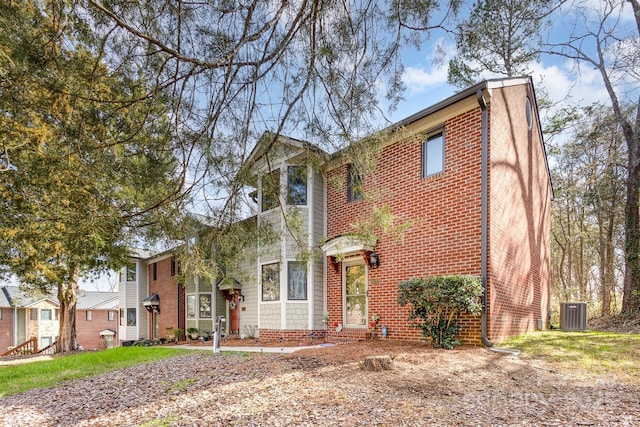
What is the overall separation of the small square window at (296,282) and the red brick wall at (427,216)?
7.58 feet

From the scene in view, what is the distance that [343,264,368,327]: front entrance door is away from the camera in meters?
10.1

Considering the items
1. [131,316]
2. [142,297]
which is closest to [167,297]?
[142,297]

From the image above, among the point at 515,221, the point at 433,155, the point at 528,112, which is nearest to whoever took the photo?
the point at 433,155

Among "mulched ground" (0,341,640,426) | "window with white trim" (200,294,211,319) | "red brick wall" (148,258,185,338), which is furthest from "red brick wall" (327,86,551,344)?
"red brick wall" (148,258,185,338)

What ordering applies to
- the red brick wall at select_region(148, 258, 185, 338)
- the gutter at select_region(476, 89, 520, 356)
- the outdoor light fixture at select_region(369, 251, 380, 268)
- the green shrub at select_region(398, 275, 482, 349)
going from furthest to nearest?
the red brick wall at select_region(148, 258, 185, 338), the outdoor light fixture at select_region(369, 251, 380, 268), the gutter at select_region(476, 89, 520, 356), the green shrub at select_region(398, 275, 482, 349)

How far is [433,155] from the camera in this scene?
8.97 metres

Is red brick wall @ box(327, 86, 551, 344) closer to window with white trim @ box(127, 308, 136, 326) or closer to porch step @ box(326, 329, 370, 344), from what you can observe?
porch step @ box(326, 329, 370, 344)

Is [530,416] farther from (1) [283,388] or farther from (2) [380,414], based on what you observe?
(1) [283,388]

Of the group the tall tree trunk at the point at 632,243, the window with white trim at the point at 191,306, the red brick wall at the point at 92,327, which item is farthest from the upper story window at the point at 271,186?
the red brick wall at the point at 92,327

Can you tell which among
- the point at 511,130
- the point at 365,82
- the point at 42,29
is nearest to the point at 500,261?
the point at 511,130

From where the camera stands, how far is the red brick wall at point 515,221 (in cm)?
809

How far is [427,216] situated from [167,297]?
16.2 m

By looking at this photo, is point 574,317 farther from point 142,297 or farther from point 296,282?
point 142,297

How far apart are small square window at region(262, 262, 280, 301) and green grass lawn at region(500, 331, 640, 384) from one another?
6609 mm
